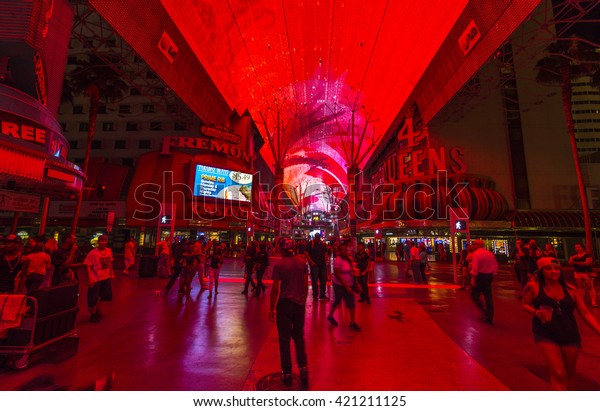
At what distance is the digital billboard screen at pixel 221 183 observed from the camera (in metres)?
31.3

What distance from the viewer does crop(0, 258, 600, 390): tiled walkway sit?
12.2ft

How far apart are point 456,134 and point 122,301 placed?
31392mm

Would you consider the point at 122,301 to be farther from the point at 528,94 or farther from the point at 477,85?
the point at 528,94

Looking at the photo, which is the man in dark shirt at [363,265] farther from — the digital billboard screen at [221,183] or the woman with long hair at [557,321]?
the digital billboard screen at [221,183]

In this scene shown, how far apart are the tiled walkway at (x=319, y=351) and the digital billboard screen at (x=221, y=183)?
2439 centimetres

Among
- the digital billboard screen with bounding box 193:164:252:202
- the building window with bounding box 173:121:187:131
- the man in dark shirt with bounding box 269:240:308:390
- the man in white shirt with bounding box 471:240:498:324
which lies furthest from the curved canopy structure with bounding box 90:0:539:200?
the man in dark shirt with bounding box 269:240:308:390

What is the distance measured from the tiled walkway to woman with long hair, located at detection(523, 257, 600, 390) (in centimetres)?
88

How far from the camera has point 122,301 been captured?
8391 millimetres

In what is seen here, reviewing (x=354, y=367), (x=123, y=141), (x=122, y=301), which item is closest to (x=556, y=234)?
(x=354, y=367)

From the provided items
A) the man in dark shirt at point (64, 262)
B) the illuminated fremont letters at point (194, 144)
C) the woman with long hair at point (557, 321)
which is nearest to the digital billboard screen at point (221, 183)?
the illuminated fremont letters at point (194, 144)

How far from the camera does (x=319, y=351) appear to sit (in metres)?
4.75

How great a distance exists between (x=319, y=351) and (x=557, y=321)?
3.10 m
